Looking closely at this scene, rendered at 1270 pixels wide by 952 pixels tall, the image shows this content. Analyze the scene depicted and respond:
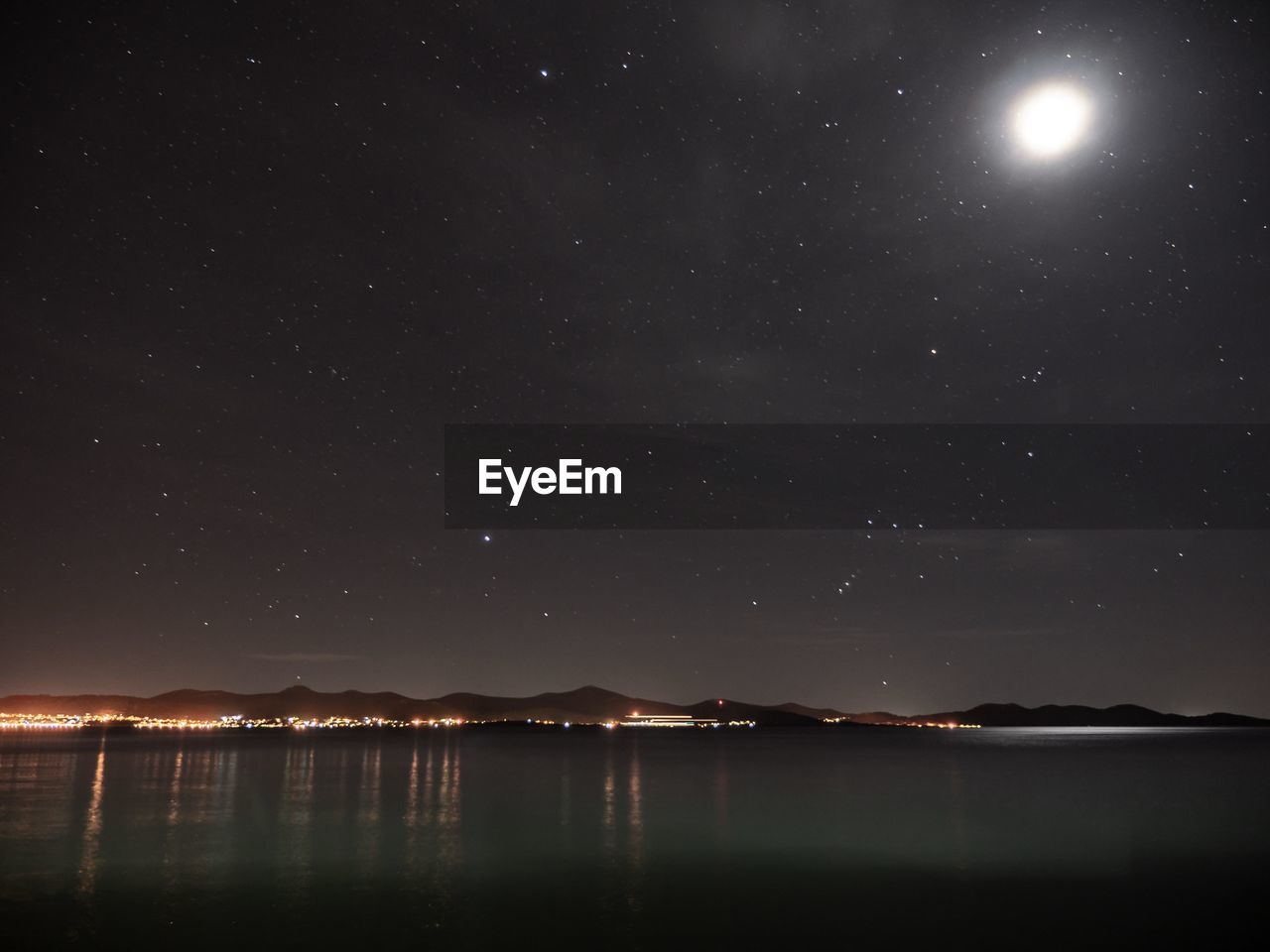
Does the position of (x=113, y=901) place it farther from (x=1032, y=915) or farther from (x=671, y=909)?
(x=1032, y=915)

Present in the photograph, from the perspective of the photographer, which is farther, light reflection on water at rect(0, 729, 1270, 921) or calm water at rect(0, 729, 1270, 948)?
light reflection on water at rect(0, 729, 1270, 921)

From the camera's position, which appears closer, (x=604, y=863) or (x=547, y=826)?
(x=604, y=863)

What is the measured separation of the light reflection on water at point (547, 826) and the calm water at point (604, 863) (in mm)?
175

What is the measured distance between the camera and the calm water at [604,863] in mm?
19328

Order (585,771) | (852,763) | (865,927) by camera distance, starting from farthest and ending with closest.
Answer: (852,763), (585,771), (865,927)

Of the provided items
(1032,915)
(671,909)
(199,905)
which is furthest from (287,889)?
(1032,915)

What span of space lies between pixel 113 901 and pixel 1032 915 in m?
19.6

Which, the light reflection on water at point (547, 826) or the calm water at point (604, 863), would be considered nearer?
the calm water at point (604, 863)

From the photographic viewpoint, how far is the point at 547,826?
3534 cm

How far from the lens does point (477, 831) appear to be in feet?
A: 109

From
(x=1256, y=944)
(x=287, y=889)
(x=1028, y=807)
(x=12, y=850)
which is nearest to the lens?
(x=1256, y=944)

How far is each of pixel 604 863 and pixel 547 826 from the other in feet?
28.6

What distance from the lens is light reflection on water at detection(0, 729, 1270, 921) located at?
24.9 metres

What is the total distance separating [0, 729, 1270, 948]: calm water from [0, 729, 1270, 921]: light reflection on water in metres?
0.18
